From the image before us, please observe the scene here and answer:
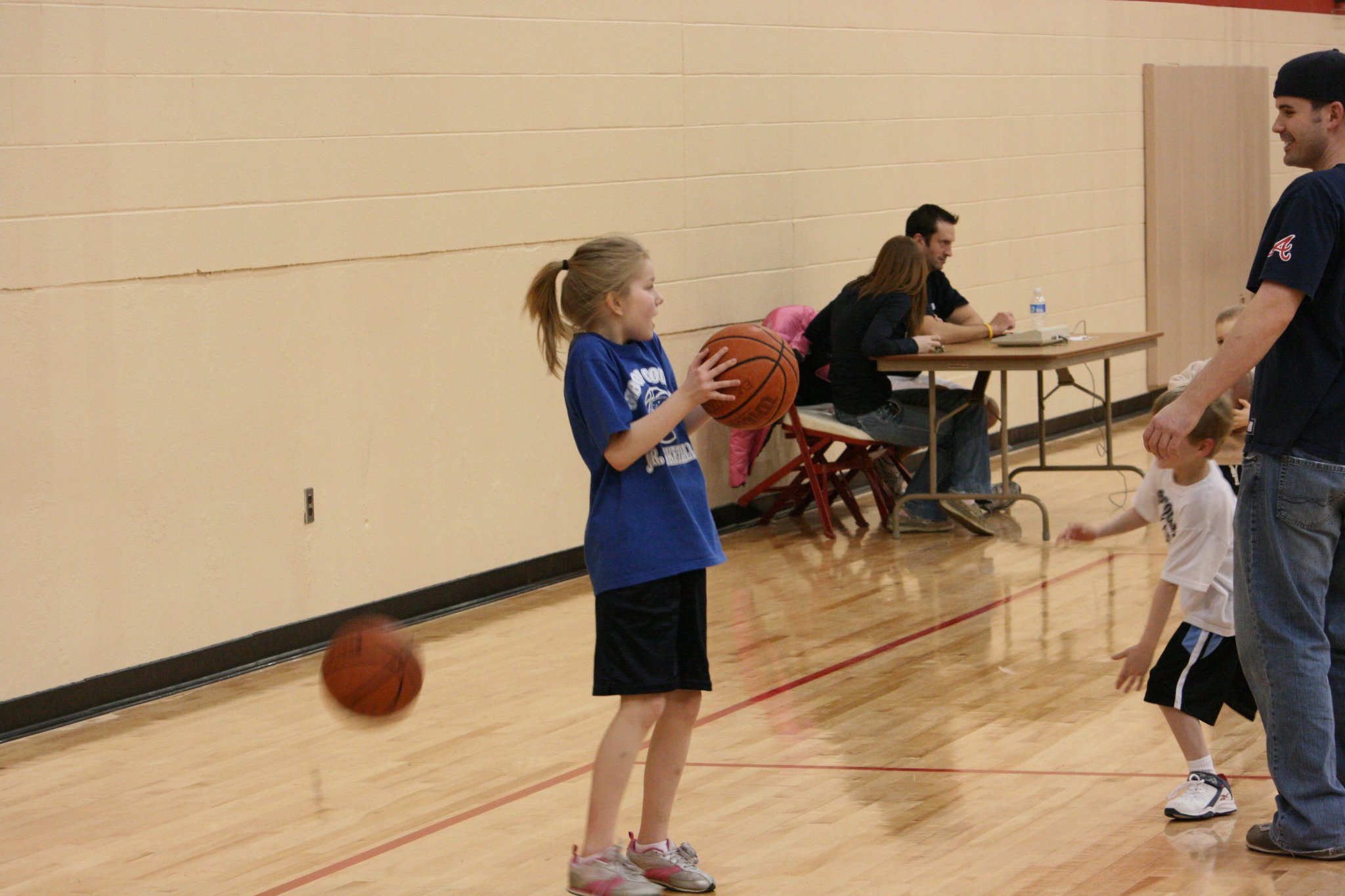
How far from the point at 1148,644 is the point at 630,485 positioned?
126 cm

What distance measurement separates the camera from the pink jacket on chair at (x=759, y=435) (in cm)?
813

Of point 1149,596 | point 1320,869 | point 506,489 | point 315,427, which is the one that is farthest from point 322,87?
point 1320,869

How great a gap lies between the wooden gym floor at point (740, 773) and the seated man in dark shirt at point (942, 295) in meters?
1.81

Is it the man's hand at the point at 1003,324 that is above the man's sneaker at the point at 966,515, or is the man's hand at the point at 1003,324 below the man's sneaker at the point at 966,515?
above

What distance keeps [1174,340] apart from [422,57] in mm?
7317

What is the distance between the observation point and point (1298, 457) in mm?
3449

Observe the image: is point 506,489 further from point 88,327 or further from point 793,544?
point 88,327

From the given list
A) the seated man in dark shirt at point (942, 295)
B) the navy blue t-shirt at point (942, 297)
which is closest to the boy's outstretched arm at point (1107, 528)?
the seated man in dark shirt at point (942, 295)

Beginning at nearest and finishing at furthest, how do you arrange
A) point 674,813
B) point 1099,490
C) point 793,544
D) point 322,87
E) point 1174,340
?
point 674,813 < point 322,87 < point 793,544 < point 1099,490 < point 1174,340

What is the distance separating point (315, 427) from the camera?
6.07m

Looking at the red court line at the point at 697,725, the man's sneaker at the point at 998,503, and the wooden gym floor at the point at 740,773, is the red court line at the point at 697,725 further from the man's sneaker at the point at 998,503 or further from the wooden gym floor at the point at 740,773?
the man's sneaker at the point at 998,503

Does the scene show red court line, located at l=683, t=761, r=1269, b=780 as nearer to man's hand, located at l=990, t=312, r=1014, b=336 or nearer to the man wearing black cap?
the man wearing black cap

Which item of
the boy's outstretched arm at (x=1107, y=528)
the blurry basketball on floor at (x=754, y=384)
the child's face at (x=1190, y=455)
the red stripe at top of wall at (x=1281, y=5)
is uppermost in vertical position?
the red stripe at top of wall at (x=1281, y=5)

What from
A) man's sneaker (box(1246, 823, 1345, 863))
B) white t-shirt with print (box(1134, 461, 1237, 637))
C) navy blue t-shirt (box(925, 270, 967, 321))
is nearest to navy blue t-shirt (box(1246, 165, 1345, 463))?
white t-shirt with print (box(1134, 461, 1237, 637))
